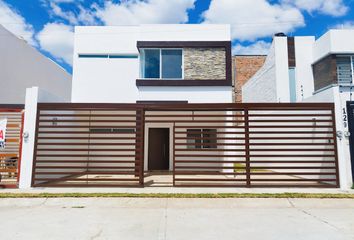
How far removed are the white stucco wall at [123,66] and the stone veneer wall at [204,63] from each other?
54cm

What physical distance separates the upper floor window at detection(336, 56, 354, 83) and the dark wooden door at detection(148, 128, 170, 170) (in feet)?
30.7

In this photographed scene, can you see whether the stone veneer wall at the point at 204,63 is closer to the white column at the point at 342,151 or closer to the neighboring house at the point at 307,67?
the neighboring house at the point at 307,67

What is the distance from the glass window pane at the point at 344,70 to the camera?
1321 cm

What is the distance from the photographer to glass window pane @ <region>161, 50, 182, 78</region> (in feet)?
39.2

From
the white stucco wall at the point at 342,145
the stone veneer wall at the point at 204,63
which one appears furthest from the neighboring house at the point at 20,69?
the white stucco wall at the point at 342,145

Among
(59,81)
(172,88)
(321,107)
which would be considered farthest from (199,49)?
(59,81)

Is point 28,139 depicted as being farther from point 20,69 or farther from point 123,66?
point 20,69
